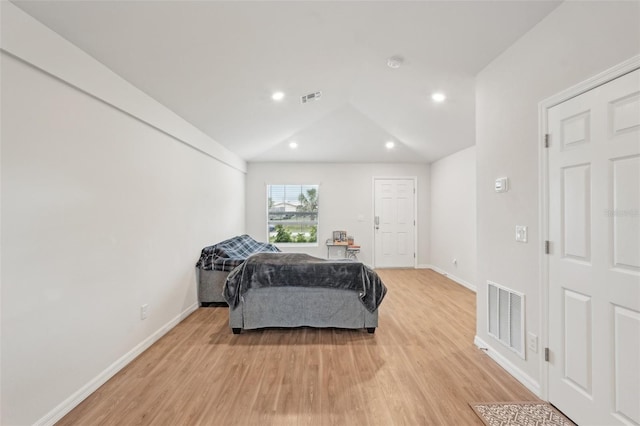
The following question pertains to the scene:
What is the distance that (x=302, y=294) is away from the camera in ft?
9.43

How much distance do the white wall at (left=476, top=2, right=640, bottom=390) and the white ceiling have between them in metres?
0.18

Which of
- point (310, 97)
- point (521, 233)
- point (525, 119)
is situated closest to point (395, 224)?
point (310, 97)

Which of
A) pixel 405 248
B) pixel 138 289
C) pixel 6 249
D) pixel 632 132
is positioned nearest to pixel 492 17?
pixel 632 132

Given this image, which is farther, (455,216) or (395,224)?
(395,224)

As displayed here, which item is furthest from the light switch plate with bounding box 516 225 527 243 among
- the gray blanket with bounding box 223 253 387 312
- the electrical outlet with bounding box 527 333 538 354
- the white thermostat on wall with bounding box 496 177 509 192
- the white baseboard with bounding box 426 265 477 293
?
the white baseboard with bounding box 426 265 477 293

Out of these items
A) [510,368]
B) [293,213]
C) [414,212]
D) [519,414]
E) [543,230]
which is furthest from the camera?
[293,213]

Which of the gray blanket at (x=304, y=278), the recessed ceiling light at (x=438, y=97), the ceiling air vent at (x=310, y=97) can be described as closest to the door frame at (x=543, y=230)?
the gray blanket at (x=304, y=278)

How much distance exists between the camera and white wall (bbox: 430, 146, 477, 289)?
4.63 meters

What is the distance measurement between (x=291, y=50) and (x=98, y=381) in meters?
3.09

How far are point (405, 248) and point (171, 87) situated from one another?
541 cm

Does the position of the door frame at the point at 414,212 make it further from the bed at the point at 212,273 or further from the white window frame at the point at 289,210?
the bed at the point at 212,273

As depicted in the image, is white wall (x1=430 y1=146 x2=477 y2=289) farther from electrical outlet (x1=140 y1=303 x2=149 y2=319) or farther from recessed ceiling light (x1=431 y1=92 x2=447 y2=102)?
electrical outlet (x1=140 y1=303 x2=149 y2=319)

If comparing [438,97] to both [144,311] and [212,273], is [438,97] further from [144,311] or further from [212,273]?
A: [144,311]

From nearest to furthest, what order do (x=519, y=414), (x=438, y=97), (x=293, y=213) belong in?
(x=519, y=414) < (x=438, y=97) < (x=293, y=213)
